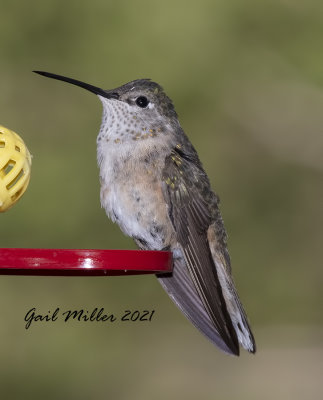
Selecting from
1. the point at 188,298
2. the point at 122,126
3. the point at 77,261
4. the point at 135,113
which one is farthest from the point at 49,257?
the point at 135,113

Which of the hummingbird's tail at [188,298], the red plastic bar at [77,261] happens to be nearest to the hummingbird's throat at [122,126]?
the hummingbird's tail at [188,298]

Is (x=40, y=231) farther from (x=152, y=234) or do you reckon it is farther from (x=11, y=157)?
(x=11, y=157)

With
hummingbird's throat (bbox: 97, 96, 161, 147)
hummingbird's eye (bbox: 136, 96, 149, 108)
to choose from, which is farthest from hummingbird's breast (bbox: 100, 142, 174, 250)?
hummingbird's eye (bbox: 136, 96, 149, 108)

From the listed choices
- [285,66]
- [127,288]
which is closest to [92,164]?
[127,288]

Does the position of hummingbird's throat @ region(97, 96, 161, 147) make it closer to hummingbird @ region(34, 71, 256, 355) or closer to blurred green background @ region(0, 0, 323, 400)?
hummingbird @ region(34, 71, 256, 355)

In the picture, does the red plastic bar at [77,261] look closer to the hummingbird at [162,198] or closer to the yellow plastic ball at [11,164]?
the yellow plastic ball at [11,164]

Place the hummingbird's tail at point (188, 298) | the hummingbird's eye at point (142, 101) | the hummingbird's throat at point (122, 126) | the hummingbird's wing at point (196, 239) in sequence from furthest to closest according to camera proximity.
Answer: the hummingbird's eye at point (142, 101), the hummingbird's throat at point (122, 126), the hummingbird's tail at point (188, 298), the hummingbird's wing at point (196, 239)
